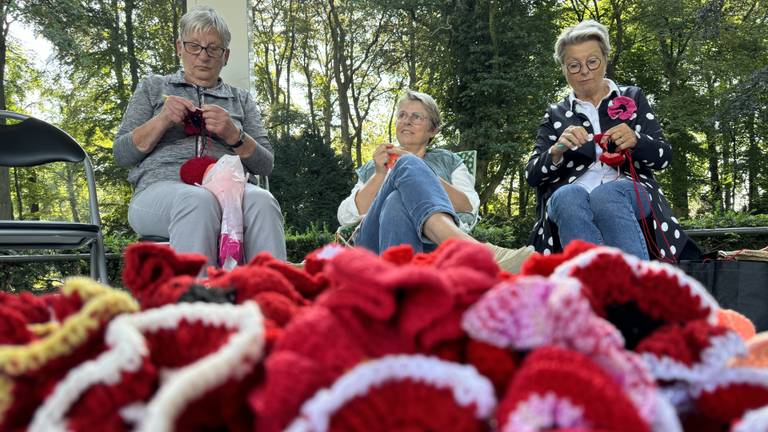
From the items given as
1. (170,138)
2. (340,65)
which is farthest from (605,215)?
(340,65)

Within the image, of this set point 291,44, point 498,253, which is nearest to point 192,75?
point 498,253

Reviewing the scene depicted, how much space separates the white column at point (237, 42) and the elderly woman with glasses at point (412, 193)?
1019mm

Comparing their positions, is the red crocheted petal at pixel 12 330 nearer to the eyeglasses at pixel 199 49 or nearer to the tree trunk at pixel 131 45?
the eyeglasses at pixel 199 49

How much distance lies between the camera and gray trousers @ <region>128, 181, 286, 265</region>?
1.85 meters

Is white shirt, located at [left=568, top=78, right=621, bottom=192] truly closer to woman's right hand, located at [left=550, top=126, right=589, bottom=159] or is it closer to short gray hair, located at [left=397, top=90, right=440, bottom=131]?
woman's right hand, located at [left=550, top=126, right=589, bottom=159]

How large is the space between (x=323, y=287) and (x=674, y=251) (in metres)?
1.85

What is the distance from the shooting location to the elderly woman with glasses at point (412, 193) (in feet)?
6.12

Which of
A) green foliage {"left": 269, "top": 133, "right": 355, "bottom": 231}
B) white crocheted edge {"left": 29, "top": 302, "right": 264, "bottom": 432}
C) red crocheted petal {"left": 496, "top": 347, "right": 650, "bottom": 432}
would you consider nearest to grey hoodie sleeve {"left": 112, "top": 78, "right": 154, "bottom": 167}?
white crocheted edge {"left": 29, "top": 302, "right": 264, "bottom": 432}

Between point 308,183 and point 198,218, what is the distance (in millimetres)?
4356

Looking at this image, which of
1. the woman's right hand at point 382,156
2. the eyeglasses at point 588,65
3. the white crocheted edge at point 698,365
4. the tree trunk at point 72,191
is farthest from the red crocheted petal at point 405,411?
the tree trunk at point 72,191

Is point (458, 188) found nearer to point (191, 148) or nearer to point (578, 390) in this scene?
point (191, 148)

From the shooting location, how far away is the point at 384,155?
8.12 feet

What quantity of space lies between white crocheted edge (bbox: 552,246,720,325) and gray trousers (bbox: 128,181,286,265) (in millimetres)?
1572

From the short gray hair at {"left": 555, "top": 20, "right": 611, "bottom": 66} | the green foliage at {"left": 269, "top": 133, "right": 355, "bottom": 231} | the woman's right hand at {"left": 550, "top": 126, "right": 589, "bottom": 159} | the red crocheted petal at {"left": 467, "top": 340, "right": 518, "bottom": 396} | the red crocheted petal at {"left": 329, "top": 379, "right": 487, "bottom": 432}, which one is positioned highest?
the short gray hair at {"left": 555, "top": 20, "right": 611, "bottom": 66}
